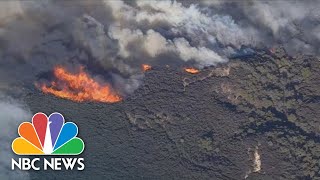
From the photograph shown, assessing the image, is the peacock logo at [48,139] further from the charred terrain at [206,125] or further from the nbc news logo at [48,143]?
the charred terrain at [206,125]

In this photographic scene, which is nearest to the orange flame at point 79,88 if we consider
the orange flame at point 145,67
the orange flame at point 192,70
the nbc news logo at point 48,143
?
the orange flame at point 145,67

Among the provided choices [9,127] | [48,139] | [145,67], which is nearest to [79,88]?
[145,67]

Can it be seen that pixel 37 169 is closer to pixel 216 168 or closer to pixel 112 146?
pixel 112 146

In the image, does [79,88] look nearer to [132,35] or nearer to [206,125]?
[132,35]

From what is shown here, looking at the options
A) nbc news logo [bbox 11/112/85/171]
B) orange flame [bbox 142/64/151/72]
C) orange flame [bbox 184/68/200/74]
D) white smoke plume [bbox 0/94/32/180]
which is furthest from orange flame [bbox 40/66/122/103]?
orange flame [bbox 184/68/200/74]

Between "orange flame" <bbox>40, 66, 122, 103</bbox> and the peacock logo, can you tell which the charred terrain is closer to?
"orange flame" <bbox>40, 66, 122, 103</bbox>

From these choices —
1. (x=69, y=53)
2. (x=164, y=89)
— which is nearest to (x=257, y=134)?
(x=164, y=89)
